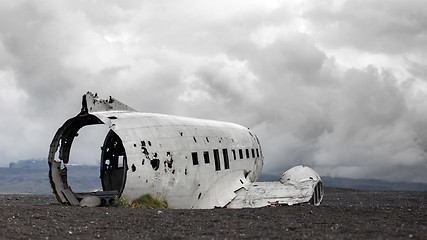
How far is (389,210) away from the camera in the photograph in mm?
17062

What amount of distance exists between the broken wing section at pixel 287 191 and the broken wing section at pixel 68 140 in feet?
24.8

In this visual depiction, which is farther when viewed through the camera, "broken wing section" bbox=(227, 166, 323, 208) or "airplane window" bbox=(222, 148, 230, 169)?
"airplane window" bbox=(222, 148, 230, 169)

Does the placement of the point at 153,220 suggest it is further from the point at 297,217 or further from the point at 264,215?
the point at 297,217

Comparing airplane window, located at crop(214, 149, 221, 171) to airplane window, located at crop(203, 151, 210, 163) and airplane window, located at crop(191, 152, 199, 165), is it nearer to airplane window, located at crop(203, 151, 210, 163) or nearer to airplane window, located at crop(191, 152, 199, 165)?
airplane window, located at crop(203, 151, 210, 163)

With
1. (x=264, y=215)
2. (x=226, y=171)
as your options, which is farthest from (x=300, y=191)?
(x=264, y=215)

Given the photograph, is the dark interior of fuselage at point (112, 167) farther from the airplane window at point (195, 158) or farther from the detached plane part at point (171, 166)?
the airplane window at point (195, 158)

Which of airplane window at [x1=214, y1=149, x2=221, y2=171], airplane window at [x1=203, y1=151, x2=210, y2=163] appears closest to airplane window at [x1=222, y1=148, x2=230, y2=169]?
airplane window at [x1=214, y1=149, x2=221, y2=171]

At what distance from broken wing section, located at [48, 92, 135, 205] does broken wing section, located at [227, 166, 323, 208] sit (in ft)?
24.8

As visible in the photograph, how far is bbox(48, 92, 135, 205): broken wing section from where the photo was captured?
18734mm

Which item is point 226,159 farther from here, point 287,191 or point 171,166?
point 171,166

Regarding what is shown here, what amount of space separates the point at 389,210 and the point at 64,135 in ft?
50.6

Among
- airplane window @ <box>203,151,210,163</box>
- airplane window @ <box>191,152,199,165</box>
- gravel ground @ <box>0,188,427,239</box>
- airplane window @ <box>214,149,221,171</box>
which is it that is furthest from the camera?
airplane window @ <box>214,149,221,171</box>

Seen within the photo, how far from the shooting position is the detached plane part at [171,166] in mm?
17141

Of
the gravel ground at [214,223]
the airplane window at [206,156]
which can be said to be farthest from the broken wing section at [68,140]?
the airplane window at [206,156]
